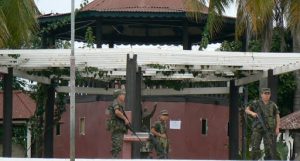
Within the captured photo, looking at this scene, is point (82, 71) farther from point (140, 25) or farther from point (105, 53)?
point (140, 25)

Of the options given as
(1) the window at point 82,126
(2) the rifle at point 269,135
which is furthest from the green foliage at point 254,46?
(2) the rifle at point 269,135

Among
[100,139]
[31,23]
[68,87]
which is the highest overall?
[31,23]

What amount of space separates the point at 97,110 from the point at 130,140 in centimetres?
1286

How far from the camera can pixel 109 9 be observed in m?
24.2

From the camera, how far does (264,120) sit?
15.0 m

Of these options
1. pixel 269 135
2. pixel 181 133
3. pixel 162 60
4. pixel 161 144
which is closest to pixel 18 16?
pixel 162 60

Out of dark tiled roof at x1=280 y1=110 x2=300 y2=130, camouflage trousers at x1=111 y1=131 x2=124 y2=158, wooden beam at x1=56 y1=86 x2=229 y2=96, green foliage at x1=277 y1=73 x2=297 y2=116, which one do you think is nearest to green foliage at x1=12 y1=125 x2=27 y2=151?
wooden beam at x1=56 y1=86 x2=229 y2=96

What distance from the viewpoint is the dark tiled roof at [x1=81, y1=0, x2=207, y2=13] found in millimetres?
24188

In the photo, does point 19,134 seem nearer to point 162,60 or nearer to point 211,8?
point 211,8

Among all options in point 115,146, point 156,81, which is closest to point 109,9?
point 156,81

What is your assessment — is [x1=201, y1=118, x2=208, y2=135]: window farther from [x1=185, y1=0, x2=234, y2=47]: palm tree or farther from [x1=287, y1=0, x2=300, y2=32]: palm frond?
[x1=287, y1=0, x2=300, y2=32]: palm frond

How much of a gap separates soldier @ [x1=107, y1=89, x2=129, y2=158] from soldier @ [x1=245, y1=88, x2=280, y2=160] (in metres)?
2.22

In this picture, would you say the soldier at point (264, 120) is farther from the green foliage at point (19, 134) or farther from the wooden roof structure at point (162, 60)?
the green foliage at point (19, 134)

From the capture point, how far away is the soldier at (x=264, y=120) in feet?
49.0
